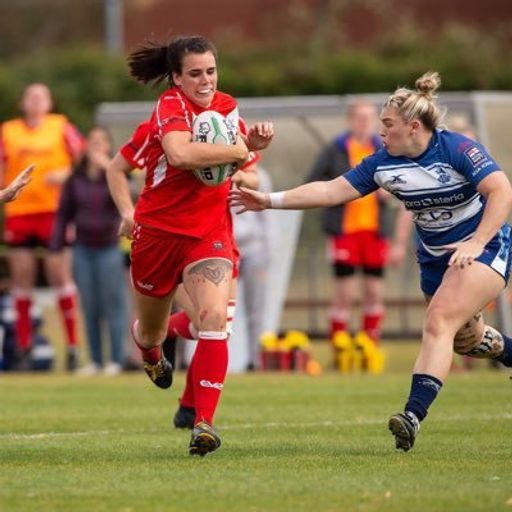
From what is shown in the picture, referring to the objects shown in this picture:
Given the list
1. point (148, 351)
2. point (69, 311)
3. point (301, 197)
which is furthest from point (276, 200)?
point (69, 311)

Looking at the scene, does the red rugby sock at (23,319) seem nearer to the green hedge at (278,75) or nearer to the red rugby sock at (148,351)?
the red rugby sock at (148,351)

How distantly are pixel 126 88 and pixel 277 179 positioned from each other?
1024cm

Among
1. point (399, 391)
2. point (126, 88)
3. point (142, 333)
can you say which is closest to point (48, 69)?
point (126, 88)

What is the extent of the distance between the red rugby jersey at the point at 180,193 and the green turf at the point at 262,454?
117 centimetres

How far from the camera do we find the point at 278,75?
28.3m

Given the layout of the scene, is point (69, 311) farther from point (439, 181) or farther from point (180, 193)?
point (439, 181)

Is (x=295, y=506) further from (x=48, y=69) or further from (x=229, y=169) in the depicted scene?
(x=48, y=69)

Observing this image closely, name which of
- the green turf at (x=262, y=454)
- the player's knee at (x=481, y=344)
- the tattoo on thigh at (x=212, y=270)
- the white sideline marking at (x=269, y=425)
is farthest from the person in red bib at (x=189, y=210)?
the player's knee at (x=481, y=344)

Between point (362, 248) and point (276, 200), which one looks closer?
point (276, 200)

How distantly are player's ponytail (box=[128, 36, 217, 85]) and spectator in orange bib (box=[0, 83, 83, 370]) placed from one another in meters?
7.62

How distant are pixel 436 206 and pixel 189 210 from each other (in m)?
1.28

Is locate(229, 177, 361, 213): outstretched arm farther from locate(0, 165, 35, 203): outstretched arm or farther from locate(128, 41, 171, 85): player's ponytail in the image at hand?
locate(0, 165, 35, 203): outstretched arm

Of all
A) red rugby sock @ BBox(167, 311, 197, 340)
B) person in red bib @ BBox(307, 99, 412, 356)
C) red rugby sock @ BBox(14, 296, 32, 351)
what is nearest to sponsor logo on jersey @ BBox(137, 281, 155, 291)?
red rugby sock @ BBox(167, 311, 197, 340)

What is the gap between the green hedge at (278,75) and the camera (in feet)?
91.5
